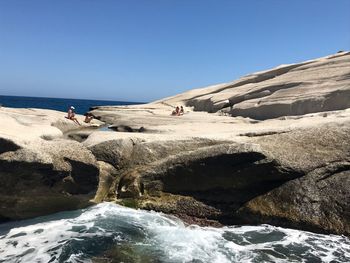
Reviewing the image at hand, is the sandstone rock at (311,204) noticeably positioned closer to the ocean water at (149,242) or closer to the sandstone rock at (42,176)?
the ocean water at (149,242)

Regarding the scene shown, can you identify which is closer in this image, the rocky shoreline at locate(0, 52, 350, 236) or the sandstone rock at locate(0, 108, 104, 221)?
the sandstone rock at locate(0, 108, 104, 221)

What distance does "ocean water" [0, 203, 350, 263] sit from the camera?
14.5 m

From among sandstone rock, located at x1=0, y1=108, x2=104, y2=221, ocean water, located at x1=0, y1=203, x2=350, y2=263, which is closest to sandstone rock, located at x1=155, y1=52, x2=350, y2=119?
ocean water, located at x1=0, y1=203, x2=350, y2=263

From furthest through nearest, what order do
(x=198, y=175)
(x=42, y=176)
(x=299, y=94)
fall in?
(x=299, y=94) < (x=198, y=175) < (x=42, y=176)

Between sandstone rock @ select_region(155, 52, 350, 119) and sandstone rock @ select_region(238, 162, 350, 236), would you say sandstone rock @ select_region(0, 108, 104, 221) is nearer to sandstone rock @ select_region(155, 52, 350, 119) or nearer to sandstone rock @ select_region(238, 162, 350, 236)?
sandstone rock @ select_region(238, 162, 350, 236)

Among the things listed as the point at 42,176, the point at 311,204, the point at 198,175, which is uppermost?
the point at 42,176

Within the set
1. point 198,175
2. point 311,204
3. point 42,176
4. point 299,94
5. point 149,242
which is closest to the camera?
point 149,242

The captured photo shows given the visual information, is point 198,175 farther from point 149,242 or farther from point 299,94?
point 299,94

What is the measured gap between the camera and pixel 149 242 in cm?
1575

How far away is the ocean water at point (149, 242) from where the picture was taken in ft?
47.5

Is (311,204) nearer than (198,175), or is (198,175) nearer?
(311,204)

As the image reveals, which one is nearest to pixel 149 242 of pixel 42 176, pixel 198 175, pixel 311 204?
pixel 198 175

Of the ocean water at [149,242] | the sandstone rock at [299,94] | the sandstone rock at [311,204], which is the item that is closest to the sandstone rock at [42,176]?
the ocean water at [149,242]

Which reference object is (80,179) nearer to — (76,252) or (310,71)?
(76,252)
